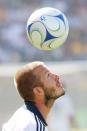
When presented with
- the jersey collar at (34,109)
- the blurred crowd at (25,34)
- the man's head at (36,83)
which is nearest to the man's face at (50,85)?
the man's head at (36,83)

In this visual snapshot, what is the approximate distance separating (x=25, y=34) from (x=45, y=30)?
7.59 metres

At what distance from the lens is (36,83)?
14.4ft

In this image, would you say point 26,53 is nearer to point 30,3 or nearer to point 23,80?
point 30,3

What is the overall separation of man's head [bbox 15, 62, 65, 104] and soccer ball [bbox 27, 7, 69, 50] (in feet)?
2.75

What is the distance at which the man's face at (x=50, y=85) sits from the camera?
14.2 ft

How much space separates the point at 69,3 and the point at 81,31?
0.97 metres

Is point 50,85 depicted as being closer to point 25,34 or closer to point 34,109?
point 34,109

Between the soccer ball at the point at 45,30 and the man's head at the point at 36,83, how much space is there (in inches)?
33.0

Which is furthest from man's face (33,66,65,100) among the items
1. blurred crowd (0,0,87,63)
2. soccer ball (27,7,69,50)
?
blurred crowd (0,0,87,63)

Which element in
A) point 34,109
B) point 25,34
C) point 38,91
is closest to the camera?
point 34,109

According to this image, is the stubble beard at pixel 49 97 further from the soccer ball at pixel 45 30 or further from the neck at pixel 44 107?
the soccer ball at pixel 45 30

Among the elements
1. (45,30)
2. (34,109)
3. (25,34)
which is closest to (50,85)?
(34,109)

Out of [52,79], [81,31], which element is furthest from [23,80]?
[81,31]

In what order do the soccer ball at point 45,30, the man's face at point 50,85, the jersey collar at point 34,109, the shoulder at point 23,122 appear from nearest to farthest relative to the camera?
the shoulder at point 23,122 → the jersey collar at point 34,109 → the man's face at point 50,85 → the soccer ball at point 45,30
